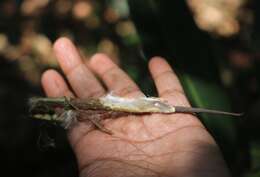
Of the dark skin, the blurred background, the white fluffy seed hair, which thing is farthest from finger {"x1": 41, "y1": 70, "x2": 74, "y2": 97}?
the white fluffy seed hair

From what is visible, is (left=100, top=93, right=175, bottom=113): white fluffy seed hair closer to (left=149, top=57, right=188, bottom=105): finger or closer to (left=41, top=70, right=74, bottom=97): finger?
(left=149, top=57, right=188, bottom=105): finger

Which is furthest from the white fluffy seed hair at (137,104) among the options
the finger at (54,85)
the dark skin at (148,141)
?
the finger at (54,85)

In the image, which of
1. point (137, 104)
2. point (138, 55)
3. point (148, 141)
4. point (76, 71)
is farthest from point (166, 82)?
point (138, 55)

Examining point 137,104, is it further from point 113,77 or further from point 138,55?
point 138,55

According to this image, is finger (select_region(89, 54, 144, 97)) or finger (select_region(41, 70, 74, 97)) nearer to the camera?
finger (select_region(89, 54, 144, 97))

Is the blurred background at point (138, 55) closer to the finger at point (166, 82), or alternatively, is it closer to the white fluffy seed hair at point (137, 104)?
the finger at point (166, 82)

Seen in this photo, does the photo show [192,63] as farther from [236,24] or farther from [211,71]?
[236,24]
